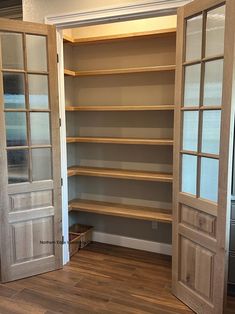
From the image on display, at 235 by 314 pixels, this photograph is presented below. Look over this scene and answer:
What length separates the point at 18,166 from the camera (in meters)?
2.76

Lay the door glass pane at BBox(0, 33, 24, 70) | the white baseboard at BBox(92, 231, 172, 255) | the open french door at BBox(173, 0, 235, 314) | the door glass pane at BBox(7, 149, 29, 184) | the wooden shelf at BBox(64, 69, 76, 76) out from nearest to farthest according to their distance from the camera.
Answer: the open french door at BBox(173, 0, 235, 314)
the door glass pane at BBox(0, 33, 24, 70)
the door glass pane at BBox(7, 149, 29, 184)
the wooden shelf at BBox(64, 69, 76, 76)
the white baseboard at BBox(92, 231, 172, 255)

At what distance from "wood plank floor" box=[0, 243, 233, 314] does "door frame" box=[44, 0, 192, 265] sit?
13.5 inches

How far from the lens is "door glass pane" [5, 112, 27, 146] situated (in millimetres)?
2668

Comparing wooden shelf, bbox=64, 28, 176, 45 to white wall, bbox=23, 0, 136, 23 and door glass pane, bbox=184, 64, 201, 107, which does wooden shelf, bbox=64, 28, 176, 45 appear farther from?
door glass pane, bbox=184, 64, 201, 107

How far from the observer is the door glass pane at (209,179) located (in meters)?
2.08

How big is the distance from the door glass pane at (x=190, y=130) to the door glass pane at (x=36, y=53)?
1.43 m

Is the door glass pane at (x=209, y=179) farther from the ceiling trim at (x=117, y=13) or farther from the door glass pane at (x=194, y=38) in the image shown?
the ceiling trim at (x=117, y=13)

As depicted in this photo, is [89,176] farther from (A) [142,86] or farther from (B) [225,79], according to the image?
(B) [225,79]

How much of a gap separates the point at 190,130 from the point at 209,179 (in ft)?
1.39

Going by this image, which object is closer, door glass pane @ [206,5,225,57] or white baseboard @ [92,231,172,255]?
door glass pane @ [206,5,225,57]

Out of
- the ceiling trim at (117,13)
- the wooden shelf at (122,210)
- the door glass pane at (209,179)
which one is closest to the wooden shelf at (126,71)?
the ceiling trim at (117,13)

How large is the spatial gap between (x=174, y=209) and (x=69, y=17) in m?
2.01

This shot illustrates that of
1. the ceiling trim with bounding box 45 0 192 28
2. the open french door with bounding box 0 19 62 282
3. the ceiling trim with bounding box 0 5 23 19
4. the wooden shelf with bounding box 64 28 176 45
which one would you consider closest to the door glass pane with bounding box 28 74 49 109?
the open french door with bounding box 0 19 62 282

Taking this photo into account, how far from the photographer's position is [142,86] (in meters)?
3.27
